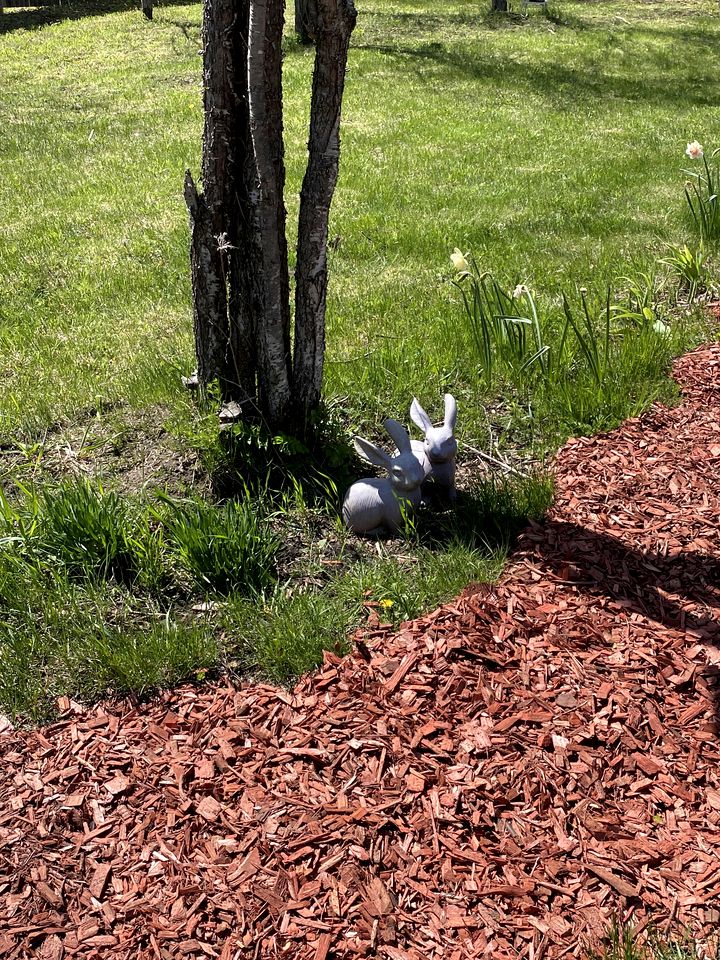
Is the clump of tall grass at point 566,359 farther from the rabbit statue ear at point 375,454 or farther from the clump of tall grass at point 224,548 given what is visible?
the clump of tall grass at point 224,548

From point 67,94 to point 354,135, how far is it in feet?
16.4

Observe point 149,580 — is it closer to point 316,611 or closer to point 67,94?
point 316,611

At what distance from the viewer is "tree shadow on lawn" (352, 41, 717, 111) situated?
1092 centimetres

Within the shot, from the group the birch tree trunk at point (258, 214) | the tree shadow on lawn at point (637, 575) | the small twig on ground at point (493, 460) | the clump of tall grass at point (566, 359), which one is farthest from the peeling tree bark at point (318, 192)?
the tree shadow on lawn at point (637, 575)

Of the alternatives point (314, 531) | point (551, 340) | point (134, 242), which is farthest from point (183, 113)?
point (314, 531)

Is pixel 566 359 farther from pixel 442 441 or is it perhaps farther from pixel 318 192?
pixel 318 192

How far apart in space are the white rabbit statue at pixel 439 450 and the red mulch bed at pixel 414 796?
1.63ft

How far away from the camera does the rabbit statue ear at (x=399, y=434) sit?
317cm

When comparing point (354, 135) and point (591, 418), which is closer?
point (591, 418)

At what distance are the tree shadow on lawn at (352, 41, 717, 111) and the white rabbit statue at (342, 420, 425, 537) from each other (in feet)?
29.1

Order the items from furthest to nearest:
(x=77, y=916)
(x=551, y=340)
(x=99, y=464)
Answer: (x=551, y=340) < (x=99, y=464) < (x=77, y=916)

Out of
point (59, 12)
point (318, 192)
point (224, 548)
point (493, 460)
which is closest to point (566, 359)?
point (493, 460)

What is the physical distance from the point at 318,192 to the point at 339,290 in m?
2.27

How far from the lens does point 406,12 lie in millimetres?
16375
